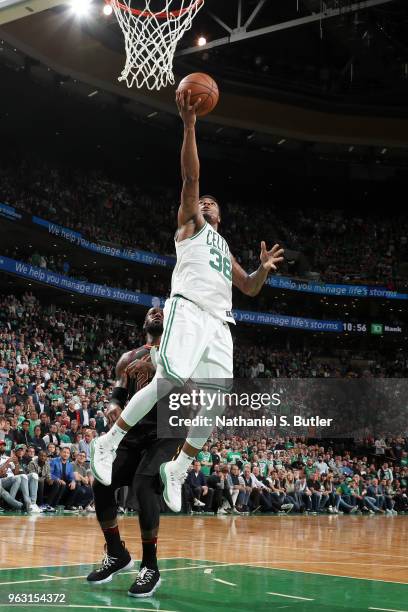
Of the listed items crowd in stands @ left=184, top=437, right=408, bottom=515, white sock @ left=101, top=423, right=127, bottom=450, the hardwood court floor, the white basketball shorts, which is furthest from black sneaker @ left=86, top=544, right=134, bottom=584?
crowd in stands @ left=184, top=437, right=408, bottom=515

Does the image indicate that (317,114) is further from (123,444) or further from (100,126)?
(123,444)

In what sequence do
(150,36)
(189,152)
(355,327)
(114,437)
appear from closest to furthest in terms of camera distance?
1. (189,152)
2. (114,437)
3. (150,36)
4. (355,327)

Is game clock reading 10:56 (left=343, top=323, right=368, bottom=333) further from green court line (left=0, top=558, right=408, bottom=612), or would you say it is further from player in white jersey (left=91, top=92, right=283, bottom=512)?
player in white jersey (left=91, top=92, right=283, bottom=512)

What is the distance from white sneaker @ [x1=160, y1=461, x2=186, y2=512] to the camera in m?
4.73

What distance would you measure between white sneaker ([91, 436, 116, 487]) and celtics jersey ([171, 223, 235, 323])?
1.09m

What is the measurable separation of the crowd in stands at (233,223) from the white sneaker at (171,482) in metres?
21.5


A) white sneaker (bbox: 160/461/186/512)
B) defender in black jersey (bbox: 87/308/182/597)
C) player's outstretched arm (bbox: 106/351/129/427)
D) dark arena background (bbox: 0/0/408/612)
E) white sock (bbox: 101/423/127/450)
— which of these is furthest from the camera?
dark arena background (bbox: 0/0/408/612)

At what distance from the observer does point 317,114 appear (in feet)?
107

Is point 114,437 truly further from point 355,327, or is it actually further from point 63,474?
point 355,327

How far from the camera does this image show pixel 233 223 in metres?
33.8

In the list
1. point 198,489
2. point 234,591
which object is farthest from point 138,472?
point 198,489

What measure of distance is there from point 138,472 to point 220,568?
1729 millimetres

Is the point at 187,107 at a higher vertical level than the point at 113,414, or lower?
higher

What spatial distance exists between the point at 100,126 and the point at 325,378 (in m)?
13.6
